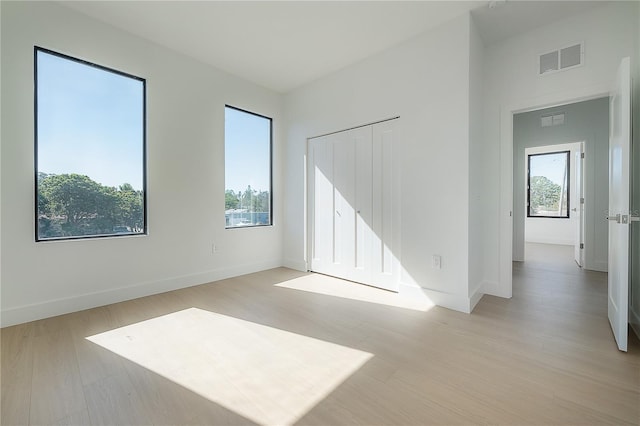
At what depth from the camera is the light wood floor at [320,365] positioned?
138 cm

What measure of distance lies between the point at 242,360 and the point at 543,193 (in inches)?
350

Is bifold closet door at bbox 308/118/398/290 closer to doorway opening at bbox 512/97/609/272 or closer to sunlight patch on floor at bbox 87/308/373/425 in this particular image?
sunlight patch on floor at bbox 87/308/373/425

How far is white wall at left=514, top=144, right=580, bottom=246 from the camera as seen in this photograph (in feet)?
23.0

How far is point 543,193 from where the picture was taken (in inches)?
298

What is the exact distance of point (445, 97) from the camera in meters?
2.83

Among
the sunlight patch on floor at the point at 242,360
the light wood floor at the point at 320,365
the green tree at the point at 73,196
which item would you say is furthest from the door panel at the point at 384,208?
the green tree at the point at 73,196

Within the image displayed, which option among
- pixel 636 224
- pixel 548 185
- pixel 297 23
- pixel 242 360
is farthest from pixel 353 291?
pixel 548 185

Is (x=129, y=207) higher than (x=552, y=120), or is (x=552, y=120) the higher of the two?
(x=552, y=120)

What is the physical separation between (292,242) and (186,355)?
2.74 meters

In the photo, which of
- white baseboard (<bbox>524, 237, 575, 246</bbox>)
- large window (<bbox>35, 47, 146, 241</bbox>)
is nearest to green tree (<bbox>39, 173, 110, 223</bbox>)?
large window (<bbox>35, 47, 146, 241</bbox>)

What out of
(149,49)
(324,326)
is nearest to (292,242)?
(324,326)

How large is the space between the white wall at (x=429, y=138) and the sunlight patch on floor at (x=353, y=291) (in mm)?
146

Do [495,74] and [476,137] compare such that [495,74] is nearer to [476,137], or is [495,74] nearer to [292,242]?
[476,137]

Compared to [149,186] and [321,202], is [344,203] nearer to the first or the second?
[321,202]
